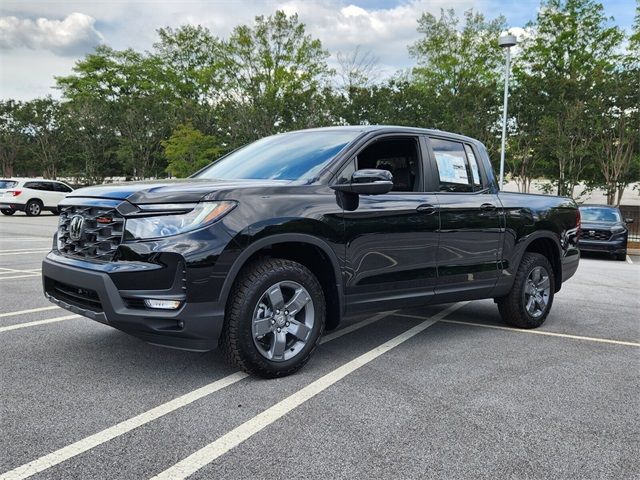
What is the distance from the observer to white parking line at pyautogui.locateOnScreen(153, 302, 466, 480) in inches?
102

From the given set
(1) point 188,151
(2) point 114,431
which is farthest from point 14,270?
(1) point 188,151

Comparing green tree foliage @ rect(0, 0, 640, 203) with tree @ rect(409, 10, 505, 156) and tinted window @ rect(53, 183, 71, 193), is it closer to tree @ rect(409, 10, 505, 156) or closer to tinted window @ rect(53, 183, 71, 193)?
tree @ rect(409, 10, 505, 156)

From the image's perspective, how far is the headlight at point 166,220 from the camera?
3402 millimetres

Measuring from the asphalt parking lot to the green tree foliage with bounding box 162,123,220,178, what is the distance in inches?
1057

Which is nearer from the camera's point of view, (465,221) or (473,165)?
(465,221)

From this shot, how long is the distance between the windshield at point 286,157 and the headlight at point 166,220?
3.08 ft

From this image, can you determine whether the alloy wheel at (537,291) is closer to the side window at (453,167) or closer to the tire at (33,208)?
the side window at (453,167)

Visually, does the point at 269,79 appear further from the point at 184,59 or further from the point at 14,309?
the point at 14,309

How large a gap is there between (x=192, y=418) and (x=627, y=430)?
97.6 inches

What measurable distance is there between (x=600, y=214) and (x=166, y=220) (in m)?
15.8

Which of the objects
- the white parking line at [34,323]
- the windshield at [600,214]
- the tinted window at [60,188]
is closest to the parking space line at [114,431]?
the white parking line at [34,323]

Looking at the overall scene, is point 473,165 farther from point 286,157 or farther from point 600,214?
point 600,214

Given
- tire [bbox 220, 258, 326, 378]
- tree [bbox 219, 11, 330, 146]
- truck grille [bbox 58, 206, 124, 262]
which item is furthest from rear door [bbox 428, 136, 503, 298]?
tree [bbox 219, 11, 330, 146]

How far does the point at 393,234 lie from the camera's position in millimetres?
4359
